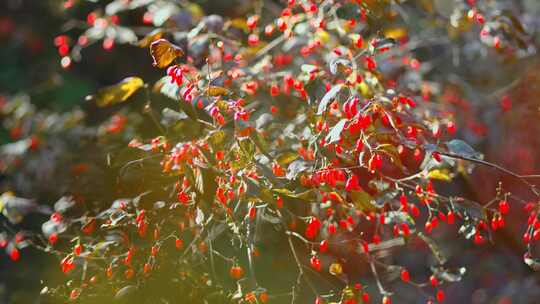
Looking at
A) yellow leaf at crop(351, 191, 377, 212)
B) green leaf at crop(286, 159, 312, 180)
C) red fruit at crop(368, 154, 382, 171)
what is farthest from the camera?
yellow leaf at crop(351, 191, 377, 212)

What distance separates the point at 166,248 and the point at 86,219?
288mm

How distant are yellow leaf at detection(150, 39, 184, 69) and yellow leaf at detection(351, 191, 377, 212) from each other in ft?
2.29

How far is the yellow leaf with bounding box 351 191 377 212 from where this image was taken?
2191 mm

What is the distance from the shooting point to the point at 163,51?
6.51ft

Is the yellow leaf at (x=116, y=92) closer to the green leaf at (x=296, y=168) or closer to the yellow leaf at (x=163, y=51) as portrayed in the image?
the yellow leaf at (x=163, y=51)

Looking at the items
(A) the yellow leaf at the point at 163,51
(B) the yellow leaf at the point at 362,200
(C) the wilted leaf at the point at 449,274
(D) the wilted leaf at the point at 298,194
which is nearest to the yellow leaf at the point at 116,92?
(A) the yellow leaf at the point at 163,51

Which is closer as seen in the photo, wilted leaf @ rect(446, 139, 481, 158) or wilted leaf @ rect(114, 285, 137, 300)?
wilted leaf @ rect(446, 139, 481, 158)

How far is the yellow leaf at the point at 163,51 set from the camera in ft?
6.49

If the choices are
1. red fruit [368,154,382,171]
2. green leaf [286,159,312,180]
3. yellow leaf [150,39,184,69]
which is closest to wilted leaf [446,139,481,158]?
red fruit [368,154,382,171]

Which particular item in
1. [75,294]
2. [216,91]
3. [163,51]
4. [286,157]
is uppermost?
[163,51]

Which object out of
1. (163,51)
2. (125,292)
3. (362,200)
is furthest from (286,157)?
(125,292)

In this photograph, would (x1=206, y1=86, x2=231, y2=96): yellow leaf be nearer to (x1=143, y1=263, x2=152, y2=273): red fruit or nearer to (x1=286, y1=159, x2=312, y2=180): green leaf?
(x1=286, y1=159, x2=312, y2=180): green leaf

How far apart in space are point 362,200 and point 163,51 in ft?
2.49

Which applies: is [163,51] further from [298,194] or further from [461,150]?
[461,150]
